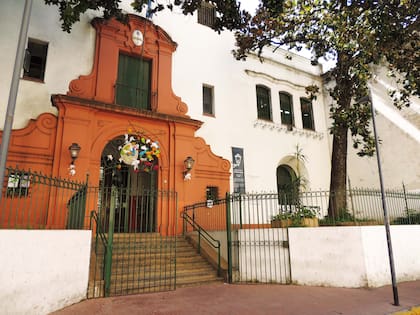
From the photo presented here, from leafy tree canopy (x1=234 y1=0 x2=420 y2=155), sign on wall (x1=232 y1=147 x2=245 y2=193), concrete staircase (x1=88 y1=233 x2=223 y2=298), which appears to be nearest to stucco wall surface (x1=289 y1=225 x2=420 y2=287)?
concrete staircase (x1=88 y1=233 x2=223 y2=298)

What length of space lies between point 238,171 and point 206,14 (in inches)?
298

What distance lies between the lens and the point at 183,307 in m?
5.88

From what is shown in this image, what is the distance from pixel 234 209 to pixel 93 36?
810cm

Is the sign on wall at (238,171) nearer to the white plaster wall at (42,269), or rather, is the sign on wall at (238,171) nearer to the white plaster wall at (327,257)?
the white plaster wall at (327,257)

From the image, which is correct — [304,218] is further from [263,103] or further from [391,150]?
[391,150]

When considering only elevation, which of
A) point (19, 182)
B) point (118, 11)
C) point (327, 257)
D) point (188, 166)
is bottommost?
point (327, 257)

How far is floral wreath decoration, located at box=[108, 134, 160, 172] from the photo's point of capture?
34.3 ft

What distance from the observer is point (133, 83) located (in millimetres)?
11797

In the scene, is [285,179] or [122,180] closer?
[122,180]

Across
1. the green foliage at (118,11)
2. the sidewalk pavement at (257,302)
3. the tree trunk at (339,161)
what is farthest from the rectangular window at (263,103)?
the sidewalk pavement at (257,302)

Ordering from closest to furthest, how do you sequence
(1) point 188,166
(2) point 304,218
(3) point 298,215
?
(2) point 304,218 < (3) point 298,215 < (1) point 188,166

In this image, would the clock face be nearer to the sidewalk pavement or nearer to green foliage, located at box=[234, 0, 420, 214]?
green foliage, located at box=[234, 0, 420, 214]

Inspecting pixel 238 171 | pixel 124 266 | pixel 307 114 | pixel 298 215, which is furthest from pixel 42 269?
pixel 307 114

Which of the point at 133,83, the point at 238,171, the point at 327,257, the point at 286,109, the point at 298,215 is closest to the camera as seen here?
the point at 327,257
